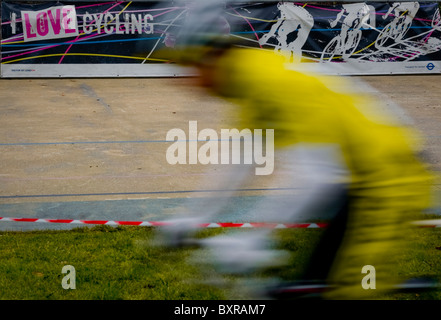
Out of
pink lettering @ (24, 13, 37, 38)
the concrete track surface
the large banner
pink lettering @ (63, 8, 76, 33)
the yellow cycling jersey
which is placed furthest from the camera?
pink lettering @ (63, 8, 76, 33)

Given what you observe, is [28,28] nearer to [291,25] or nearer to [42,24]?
[42,24]

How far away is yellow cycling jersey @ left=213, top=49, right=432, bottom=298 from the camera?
3314 mm

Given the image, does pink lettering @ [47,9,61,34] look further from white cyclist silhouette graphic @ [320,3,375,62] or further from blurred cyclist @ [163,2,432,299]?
blurred cyclist @ [163,2,432,299]

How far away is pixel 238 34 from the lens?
18875mm

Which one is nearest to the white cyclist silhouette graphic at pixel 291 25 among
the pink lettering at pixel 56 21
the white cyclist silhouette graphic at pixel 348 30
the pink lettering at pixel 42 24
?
the white cyclist silhouette graphic at pixel 348 30

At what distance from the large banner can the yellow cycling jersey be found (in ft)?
49.8

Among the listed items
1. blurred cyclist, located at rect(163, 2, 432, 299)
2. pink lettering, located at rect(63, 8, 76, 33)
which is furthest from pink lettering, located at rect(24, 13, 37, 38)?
blurred cyclist, located at rect(163, 2, 432, 299)

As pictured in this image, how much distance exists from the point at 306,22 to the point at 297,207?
1700cm

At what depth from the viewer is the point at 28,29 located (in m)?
18.7

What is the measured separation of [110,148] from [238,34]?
30.7 ft

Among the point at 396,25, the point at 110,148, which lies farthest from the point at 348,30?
the point at 110,148

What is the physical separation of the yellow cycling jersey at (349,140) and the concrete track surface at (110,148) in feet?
0.98
